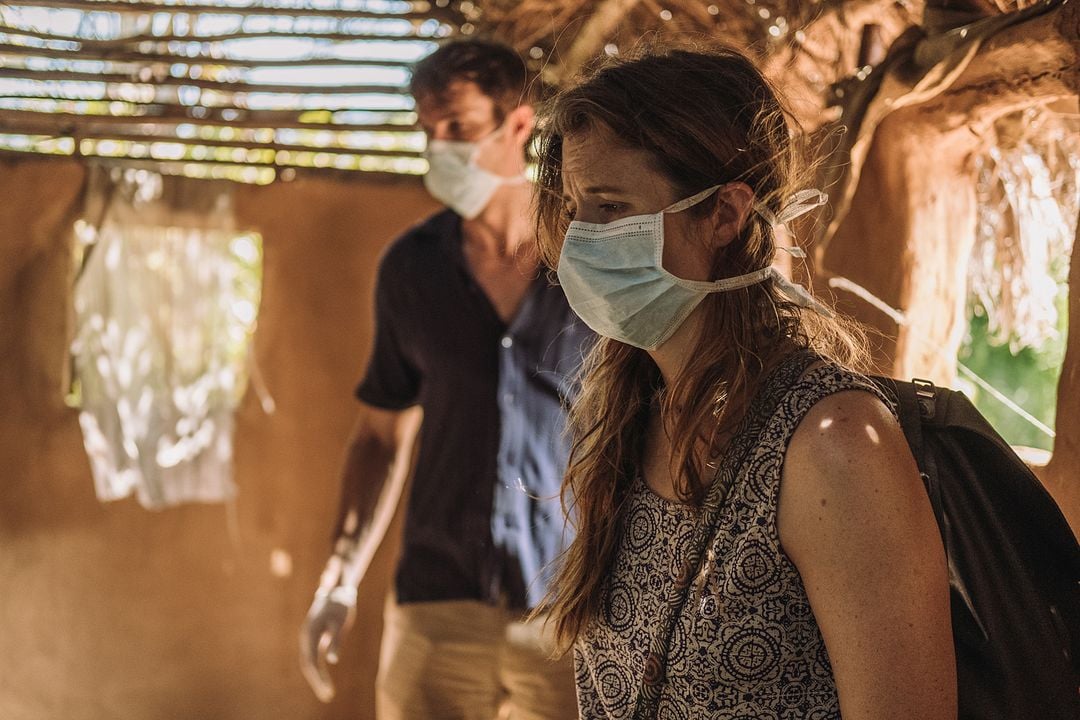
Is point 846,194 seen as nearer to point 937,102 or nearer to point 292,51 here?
point 937,102

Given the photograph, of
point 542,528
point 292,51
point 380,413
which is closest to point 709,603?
point 542,528

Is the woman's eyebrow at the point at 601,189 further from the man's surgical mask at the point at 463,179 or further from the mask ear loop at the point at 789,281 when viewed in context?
the man's surgical mask at the point at 463,179

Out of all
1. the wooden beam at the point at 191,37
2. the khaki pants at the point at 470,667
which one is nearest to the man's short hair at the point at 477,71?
the khaki pants at the point at 470,667

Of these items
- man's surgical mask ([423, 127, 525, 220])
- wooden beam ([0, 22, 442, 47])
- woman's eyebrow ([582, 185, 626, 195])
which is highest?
wooden beam ([0, 22, 442, 47])

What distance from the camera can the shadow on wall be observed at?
15.5 ft

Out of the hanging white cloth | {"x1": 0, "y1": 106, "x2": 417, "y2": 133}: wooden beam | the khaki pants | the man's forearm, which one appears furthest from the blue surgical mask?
the hanging white cloth

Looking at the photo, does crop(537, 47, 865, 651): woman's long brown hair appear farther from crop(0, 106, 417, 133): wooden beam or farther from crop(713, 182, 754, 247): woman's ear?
crop(0, 106, 417, 133): wooden beam

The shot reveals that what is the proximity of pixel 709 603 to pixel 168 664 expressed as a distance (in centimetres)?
417

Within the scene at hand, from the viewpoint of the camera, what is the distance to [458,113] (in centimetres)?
300

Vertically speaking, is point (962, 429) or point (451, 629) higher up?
point (962, 429)

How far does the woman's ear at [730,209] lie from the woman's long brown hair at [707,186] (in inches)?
0.5

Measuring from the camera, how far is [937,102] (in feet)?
7.86

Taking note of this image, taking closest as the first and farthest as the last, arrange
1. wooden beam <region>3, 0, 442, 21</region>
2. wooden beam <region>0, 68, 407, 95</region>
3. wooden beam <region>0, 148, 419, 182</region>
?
1. wooden beam <region>3, 0, 442, 21</region>
2. wooden beam <region>0, 68, 407, 95</region>
3. wooden beam <region>0, 148, 419, 182</region>

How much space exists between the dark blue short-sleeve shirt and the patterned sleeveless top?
1.16 metres
